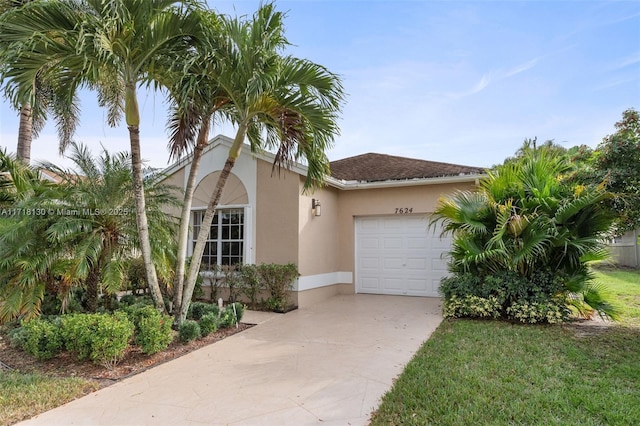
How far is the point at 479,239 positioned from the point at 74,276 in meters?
8.75

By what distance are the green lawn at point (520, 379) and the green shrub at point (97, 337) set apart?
13.5ft

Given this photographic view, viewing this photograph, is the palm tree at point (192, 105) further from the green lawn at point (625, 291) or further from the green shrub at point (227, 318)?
the green lawn at point (625, 291)

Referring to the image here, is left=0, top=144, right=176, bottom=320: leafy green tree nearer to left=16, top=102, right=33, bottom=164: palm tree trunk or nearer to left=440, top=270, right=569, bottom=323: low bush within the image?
left=440, top=270, right=569, bottom=323: low bush

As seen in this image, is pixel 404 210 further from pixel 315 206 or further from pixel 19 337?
pixel 19 337

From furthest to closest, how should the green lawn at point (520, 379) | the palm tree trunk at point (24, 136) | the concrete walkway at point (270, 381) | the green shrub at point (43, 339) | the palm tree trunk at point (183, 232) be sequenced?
the palm tree trunk at point (24, 136) < the palm tree trunk at point (183, 232) < the green shrub at point (43, 339) < the concrete walkway at point (270, 381) < the green lawn at point (520, 379)

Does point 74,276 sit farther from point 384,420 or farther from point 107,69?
point 384,420

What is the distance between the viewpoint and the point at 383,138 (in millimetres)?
17031

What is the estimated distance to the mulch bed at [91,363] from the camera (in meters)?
5.26

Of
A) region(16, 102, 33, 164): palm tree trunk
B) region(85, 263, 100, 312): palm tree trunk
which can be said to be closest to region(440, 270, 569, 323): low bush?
region(85, 263, 100, 312): palm tree trunk

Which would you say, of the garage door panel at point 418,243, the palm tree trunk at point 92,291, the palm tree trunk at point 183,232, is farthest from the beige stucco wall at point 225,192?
the garage door panel at point 418,243

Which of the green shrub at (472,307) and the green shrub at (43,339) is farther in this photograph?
the green shrub at (472,307)

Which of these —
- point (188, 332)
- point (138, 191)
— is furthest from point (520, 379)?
point (138, 191)

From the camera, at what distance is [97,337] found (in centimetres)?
521

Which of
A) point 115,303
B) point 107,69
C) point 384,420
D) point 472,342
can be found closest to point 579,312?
point 472,342
